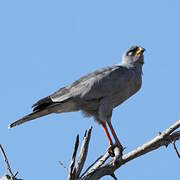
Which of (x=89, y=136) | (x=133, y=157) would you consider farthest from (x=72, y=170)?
(x=133, y=157)

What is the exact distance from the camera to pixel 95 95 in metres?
8.95

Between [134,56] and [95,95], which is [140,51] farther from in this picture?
[95,95]

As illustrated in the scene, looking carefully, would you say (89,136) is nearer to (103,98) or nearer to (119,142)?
(119,142)

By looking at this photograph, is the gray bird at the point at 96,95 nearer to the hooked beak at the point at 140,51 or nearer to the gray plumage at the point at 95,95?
the gray plumage at the point at 95,95

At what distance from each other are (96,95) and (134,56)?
5.76 ft

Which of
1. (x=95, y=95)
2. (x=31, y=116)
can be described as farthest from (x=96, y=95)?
(x=31, y=116)

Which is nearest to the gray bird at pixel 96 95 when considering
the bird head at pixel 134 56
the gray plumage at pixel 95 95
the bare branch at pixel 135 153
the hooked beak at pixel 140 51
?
the gray plumage at pixel 95 95

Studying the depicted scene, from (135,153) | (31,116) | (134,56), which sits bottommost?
(135,153)

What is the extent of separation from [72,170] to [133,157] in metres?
1.02

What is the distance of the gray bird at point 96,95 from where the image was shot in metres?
8.75

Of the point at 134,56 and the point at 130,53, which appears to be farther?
the point at 130,53

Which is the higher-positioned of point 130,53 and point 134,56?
point 130,53

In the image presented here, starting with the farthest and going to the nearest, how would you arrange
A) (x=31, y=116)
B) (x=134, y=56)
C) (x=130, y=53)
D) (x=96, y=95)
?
(x=130, y=53)
(x=134, y=56)
(x=96, y=95)
(x=31, y=116)

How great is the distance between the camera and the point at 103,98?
8.95 metres
